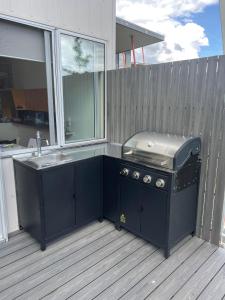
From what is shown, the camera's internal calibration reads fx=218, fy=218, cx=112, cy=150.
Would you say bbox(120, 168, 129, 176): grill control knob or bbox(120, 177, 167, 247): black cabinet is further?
bbox(120, 168, 129, 176): grill control knob

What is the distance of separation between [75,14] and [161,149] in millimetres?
1906

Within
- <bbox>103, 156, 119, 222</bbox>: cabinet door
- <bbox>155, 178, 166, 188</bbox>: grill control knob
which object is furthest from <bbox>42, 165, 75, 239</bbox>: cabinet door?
<bbox>155, 178, 166, 188</bbox>: grill control knob

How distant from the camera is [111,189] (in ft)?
8.31

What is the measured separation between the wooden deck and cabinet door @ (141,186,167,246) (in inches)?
6.8

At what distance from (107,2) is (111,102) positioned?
130cm

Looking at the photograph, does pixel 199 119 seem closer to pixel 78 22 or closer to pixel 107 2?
pixel 78 22

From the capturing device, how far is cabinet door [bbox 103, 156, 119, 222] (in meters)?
2.46

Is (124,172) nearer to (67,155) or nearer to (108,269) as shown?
(67,155)

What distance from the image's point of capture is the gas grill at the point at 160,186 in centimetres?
196

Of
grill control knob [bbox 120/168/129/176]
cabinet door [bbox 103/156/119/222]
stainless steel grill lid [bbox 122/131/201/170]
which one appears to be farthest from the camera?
cabinet door [bbox 103/156/119/222]

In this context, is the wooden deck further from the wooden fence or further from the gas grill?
the wooden fence

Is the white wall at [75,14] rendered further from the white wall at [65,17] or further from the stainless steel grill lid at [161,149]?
the stainless steel grill lid at [161,149]

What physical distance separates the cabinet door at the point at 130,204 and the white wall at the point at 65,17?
120 centimetres

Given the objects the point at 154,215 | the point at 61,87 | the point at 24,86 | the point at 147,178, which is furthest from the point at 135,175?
the point at 24,86
